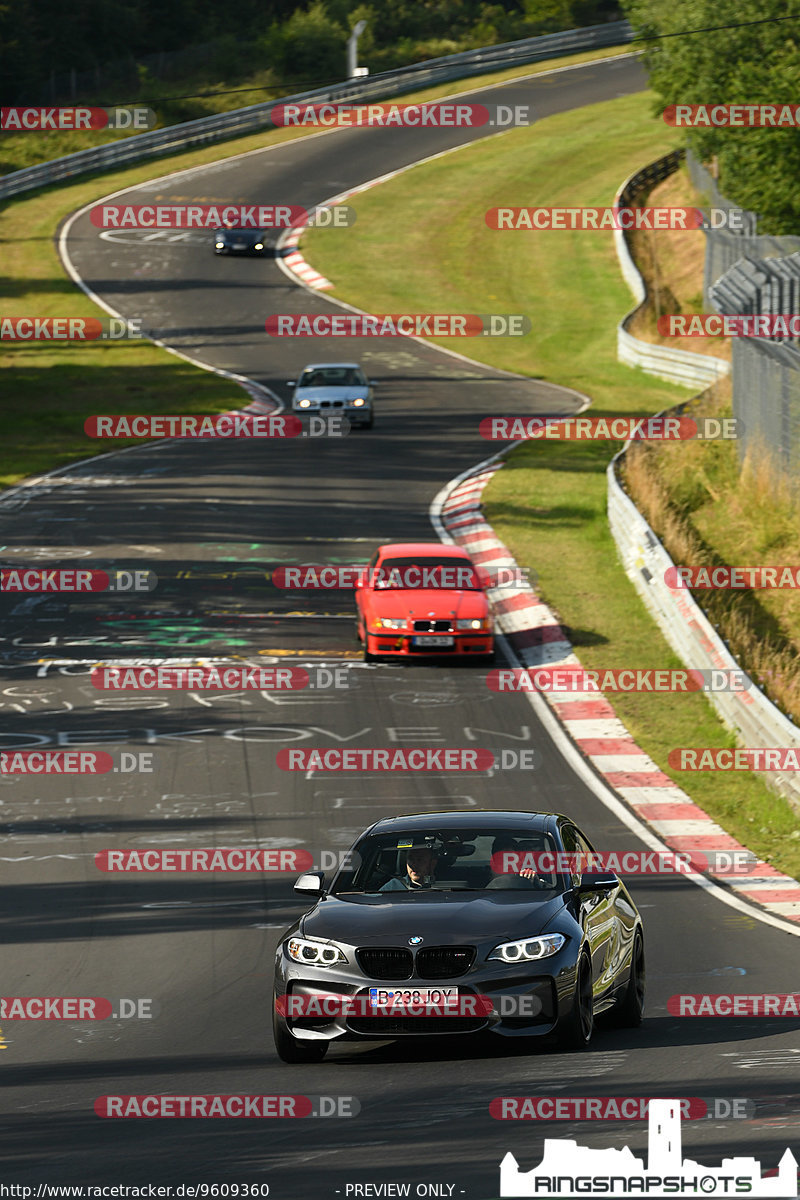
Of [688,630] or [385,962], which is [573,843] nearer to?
[385,962]

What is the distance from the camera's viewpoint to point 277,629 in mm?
24219

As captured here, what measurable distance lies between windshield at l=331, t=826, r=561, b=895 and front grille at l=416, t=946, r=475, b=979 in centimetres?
84

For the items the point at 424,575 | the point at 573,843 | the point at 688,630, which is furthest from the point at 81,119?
the point at 573,843

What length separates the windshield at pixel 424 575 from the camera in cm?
2328

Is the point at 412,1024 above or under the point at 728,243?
above

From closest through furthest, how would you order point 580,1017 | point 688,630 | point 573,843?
point 580,1017, point 573,843, point 688,630

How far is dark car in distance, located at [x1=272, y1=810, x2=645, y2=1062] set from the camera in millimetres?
8734

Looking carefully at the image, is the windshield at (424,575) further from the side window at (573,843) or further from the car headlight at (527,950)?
the car headlight at (527,950)

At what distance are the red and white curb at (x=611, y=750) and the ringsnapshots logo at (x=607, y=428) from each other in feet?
16.8

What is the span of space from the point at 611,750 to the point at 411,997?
1036cm

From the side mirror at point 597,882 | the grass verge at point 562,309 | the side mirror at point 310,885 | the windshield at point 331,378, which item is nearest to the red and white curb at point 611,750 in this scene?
the grass verge at point 562,309

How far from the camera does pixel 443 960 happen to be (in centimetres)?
880

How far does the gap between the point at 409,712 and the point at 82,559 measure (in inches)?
387

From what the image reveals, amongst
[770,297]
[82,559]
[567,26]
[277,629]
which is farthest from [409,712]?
[567,26]
